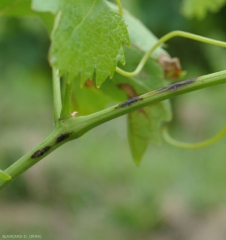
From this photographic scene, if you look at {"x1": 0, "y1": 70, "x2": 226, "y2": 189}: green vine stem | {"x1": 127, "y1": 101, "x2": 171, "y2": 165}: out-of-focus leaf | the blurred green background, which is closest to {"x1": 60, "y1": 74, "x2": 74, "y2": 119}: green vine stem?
{"x1": 0, "y1": 70, "x2": 226, "y2": 189}: green vine stem

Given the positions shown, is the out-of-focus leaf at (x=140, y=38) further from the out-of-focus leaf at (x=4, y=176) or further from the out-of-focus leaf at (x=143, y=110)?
the out-of-focus leaf at (x=4, y=176)

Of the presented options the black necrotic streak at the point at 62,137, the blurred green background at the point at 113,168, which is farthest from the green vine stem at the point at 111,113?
the blurred green background at the point at 113,168

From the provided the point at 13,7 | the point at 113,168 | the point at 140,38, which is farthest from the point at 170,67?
the point at 113,168

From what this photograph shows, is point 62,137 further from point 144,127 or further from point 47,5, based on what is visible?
point 144,127

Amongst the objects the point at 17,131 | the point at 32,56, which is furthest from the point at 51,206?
the point at 32,56

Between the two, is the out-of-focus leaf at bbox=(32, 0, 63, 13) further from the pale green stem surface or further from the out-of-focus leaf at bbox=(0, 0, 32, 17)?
the out-of-focus leaf at bbox=(0, 0, 32, 17)

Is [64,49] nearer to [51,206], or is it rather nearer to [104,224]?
[104,224]
